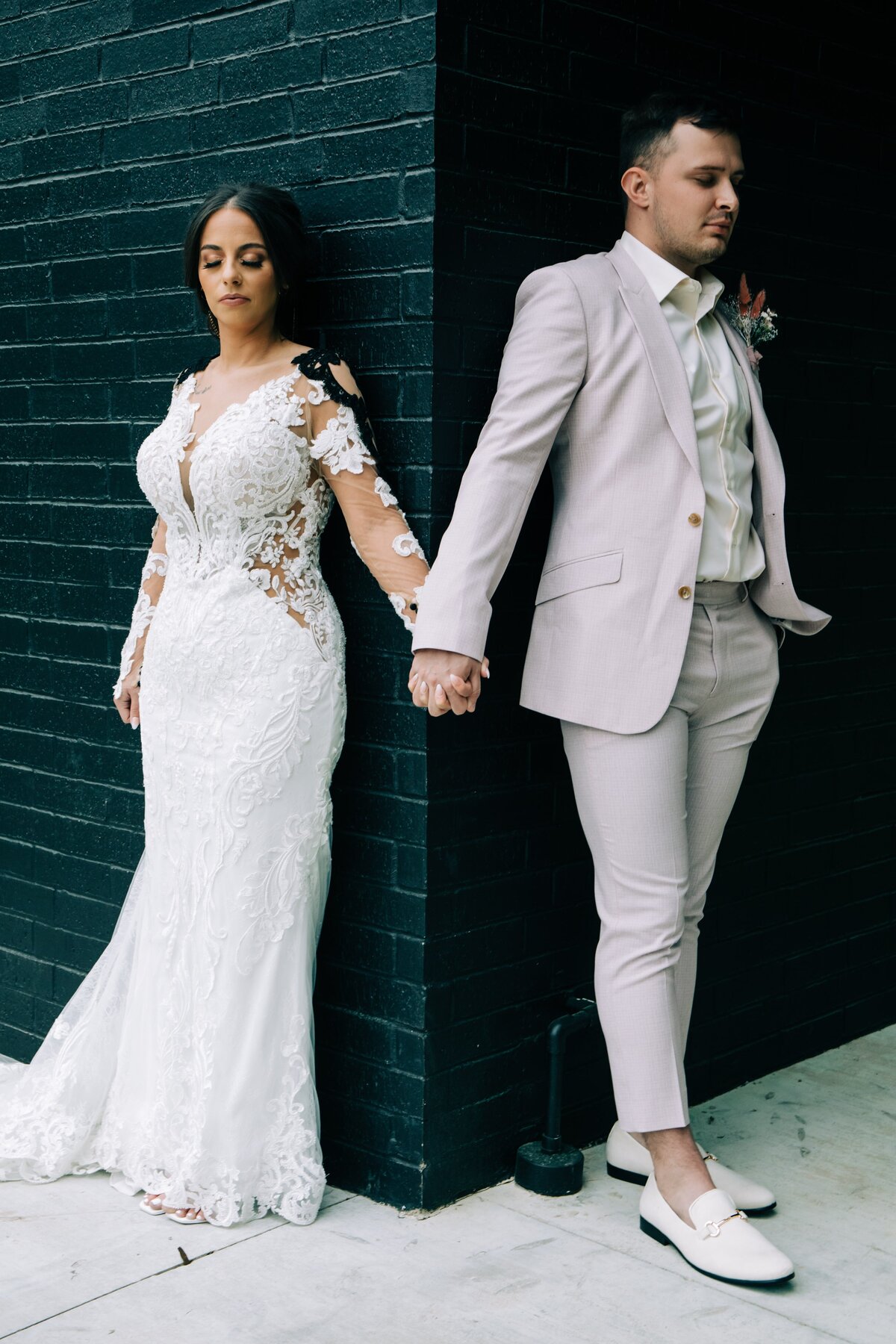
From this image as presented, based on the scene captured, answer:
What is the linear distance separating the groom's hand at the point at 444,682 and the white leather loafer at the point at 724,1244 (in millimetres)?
1096

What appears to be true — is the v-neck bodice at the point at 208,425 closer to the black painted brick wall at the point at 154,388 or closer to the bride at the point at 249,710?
the bride at the point at 249,710

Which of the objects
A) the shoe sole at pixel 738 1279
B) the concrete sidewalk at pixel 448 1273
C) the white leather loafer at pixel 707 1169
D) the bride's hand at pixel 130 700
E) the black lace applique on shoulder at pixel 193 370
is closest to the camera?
the concrete sidewalk at pixel 448 1273

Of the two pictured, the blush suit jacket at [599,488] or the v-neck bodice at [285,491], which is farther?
the v-neck bodice at [285,491]

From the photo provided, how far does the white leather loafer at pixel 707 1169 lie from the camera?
134 inches

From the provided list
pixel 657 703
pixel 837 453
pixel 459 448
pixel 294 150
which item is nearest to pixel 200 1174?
pixel 657 703

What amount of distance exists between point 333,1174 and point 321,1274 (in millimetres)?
445

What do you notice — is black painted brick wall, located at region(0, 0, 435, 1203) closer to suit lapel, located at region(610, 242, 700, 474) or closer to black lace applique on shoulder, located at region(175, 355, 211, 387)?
black lace applique on shoulder, located at region(175, 355, 211, 387)

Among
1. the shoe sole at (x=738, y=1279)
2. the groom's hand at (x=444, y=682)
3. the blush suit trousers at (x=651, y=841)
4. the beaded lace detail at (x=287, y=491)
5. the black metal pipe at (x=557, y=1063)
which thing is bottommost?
the shoe sole at (x=738, y=1279)

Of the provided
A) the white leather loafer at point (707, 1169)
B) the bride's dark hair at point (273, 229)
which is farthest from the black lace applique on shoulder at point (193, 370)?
the white leather loafer at point (707, 1169)

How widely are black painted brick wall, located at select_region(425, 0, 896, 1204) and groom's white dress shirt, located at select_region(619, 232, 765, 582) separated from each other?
32 cm

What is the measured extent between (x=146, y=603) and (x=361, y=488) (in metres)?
0.71

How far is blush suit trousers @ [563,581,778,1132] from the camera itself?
3178 mm

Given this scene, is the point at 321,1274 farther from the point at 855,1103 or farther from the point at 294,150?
the point at 294,150

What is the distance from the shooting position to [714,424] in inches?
128
